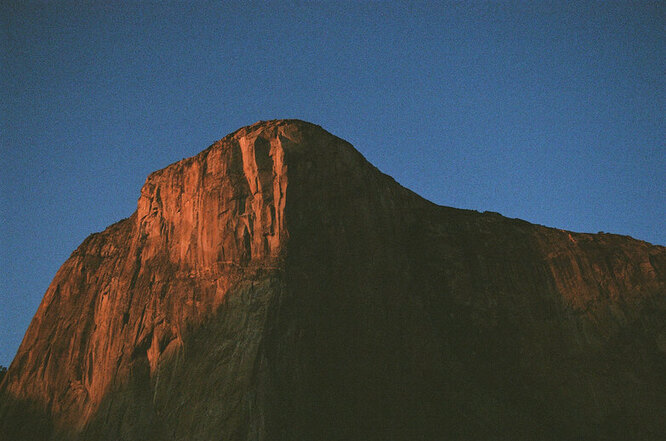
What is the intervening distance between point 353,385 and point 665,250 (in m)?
22.1

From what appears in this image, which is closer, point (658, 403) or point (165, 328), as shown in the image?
point (165, 328)

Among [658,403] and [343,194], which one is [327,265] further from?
[658,403]

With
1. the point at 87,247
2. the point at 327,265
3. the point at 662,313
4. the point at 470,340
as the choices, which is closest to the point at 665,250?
the point at 662,313

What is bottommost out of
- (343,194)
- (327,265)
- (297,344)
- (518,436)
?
(518,436)

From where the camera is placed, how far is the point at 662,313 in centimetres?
3256

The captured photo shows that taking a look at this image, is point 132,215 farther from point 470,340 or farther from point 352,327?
point 470,340

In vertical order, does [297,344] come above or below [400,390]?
above

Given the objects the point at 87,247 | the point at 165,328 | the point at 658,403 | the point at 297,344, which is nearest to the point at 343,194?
the point at 297,344

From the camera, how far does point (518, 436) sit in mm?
27938

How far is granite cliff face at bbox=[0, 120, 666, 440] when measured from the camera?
2261cm

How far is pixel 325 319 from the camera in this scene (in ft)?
79.7

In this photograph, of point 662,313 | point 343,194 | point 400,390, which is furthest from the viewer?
point 662,313

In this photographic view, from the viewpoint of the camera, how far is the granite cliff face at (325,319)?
22.6m

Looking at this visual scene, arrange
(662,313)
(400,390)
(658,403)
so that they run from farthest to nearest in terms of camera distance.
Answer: (662,313) < (658,403) < (400,390)
